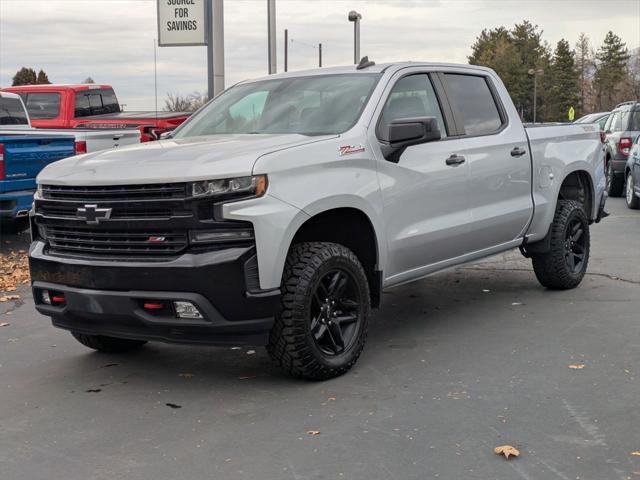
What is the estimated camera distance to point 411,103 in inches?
249

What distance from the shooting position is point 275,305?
493 centimetres

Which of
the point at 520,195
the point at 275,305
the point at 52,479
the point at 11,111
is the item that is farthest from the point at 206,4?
the point at 52,479

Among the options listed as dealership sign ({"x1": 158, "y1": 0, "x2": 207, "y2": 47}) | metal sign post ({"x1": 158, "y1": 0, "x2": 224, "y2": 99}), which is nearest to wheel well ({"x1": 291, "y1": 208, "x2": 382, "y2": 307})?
metal sign post ({"x1": 158, "y1": 0, "x2": 224, "y2": 99})

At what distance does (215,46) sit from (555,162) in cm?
860

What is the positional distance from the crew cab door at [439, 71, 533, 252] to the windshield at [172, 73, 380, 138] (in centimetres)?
97

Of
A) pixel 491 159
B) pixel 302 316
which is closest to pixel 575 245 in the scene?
pixel 491 159

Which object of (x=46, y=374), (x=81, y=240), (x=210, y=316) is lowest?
(x=46, y=374)

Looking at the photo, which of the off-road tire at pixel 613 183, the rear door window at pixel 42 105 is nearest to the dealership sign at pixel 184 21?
the rear door window at pixel 42 105

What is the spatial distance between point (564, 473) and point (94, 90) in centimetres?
1569

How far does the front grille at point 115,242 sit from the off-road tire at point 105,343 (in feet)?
2.96

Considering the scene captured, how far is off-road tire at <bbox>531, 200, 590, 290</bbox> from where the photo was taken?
772cm

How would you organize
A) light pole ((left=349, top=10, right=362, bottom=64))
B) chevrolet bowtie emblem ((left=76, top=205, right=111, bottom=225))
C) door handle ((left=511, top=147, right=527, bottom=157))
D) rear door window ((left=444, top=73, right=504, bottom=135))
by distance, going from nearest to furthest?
1. chevrolet bowtie emblem ((left=76, top=205, right=111, bottom=225))
2. rear door window ((left=444, top=73, right=504, bottom=135))
3. door handle ((left=511, top=147, right=527, bottom=157))
4. light pole ((left=349, top=10, right=362, bottom=64))

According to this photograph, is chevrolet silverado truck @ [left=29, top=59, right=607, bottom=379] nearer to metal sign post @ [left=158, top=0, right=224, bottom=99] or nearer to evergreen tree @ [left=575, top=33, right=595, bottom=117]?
metal sign post @ [left=158, top=0, right=224, bottom=99]

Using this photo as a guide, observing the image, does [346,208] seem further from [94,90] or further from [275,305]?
[94,90]
